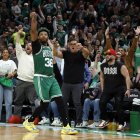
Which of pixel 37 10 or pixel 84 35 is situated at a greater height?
pixel 37 10

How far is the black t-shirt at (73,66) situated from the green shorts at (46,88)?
6.93 ft

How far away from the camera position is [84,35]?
65.1ft

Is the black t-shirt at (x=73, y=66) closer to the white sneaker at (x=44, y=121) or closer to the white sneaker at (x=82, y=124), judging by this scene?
the white sneaker at (x=82, y=124)

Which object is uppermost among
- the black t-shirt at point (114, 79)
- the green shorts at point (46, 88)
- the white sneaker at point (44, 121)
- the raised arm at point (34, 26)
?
the raised arm at point (34, 26)

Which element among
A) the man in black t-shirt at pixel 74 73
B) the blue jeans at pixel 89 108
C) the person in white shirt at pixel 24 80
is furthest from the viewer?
the person in white shirt at pixel 24 80

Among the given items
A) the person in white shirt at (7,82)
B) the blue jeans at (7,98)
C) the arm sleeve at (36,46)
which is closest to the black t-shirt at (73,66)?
the person in white shirt at (7,82)

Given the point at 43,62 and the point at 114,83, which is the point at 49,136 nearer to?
the point at 43,62

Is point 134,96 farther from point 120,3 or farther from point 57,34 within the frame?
point 120,3

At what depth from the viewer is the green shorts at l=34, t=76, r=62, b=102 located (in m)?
11.6

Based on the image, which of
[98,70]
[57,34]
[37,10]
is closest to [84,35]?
[57,34]

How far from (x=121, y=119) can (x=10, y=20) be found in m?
10.0

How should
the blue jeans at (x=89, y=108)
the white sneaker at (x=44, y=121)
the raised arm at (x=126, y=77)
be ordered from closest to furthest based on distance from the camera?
the raised arm at (x=126, y=77) → the blue jeans at (x=89, y=108) → the white sneaker at (x=44, y=121)

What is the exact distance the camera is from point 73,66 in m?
13.8

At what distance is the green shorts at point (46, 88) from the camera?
1158 centimetres
